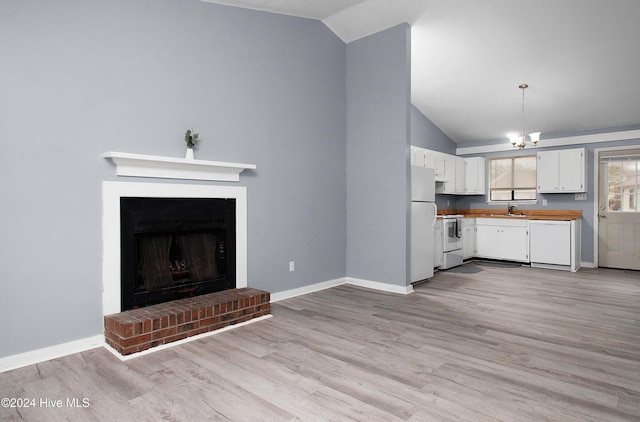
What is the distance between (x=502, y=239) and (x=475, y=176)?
1403 millimetres

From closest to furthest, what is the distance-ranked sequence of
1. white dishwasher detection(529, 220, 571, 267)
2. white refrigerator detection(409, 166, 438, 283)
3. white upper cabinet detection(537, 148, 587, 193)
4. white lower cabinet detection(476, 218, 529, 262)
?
white refrigerator detection(409, 166, 438, 283) < white dishwasher detection(529, 220, 571, 267) < white upper cabinet detection(537, 148, 587, 193) < white lower cabinet detection(476, 218, 529, 262)

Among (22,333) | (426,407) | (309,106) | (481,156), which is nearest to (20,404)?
(22,333)

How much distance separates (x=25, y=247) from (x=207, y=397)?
1574 millimetres

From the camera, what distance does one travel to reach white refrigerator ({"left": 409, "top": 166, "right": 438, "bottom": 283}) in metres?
4.74

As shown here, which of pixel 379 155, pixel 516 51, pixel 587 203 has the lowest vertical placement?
pixel 587 203

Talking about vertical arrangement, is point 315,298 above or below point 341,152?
below

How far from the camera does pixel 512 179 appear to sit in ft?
24.1

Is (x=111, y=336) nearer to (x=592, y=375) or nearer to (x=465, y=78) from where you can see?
(x=592, y=375)

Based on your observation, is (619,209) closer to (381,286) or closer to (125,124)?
(381,286)

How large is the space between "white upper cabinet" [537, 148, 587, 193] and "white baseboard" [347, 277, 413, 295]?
3865 mm

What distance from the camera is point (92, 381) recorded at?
2.22 m

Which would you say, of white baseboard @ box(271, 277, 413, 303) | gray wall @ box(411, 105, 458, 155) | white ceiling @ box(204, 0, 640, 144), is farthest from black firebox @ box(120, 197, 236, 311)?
gray wall @ box(411, 105, 458, 155)

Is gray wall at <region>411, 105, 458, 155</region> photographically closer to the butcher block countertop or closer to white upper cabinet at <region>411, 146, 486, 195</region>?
white upper cabinet at <region>411, 146, 486, 195</region>

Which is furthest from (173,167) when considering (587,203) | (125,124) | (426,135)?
(587,203)
